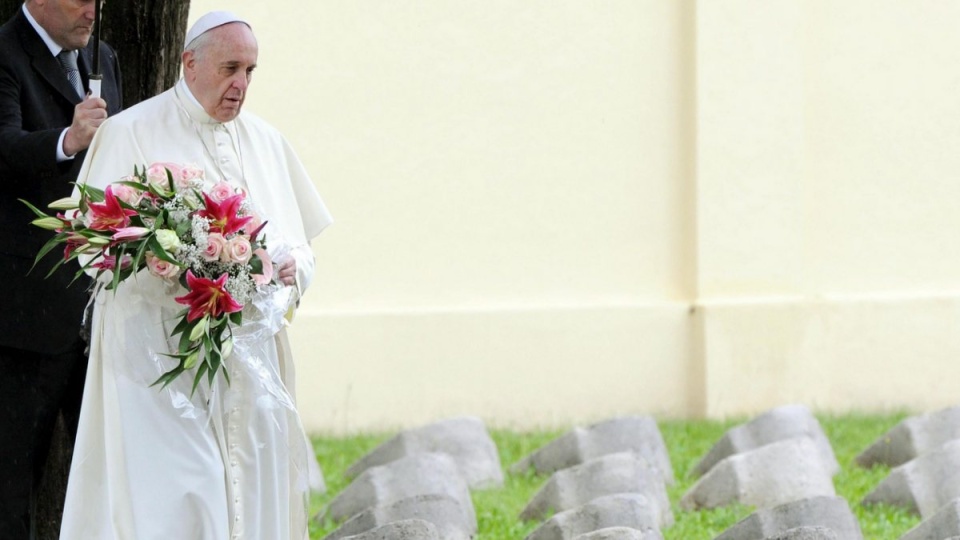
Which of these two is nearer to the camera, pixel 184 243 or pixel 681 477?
pixel 184 243

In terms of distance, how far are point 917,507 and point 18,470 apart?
4.33 m

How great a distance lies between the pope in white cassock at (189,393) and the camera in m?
5.23

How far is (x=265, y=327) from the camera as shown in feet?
17.6

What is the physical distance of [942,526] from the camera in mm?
6625

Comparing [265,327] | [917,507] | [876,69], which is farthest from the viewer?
[876,69]

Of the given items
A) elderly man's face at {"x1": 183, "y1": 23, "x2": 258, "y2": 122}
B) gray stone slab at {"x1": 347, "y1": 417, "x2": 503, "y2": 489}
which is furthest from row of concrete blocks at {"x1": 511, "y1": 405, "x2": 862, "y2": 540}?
elderly man's face at {"x1": 183, "y1": 23, "x2": 258, "y2": 122}

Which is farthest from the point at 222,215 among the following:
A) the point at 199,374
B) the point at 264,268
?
the point at 199,374

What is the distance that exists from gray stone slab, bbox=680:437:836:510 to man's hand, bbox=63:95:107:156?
3.89m

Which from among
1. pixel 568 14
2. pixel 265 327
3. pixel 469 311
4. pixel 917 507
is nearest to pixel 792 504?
pixel 917 507

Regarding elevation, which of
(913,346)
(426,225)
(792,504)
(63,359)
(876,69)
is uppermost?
(876,69)

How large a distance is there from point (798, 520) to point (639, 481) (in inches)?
49.5

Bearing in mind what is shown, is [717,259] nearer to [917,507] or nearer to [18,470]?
[917,507]

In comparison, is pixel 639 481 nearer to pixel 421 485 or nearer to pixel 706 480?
pixel 706 480

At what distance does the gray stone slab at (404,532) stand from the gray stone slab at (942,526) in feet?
6.63
